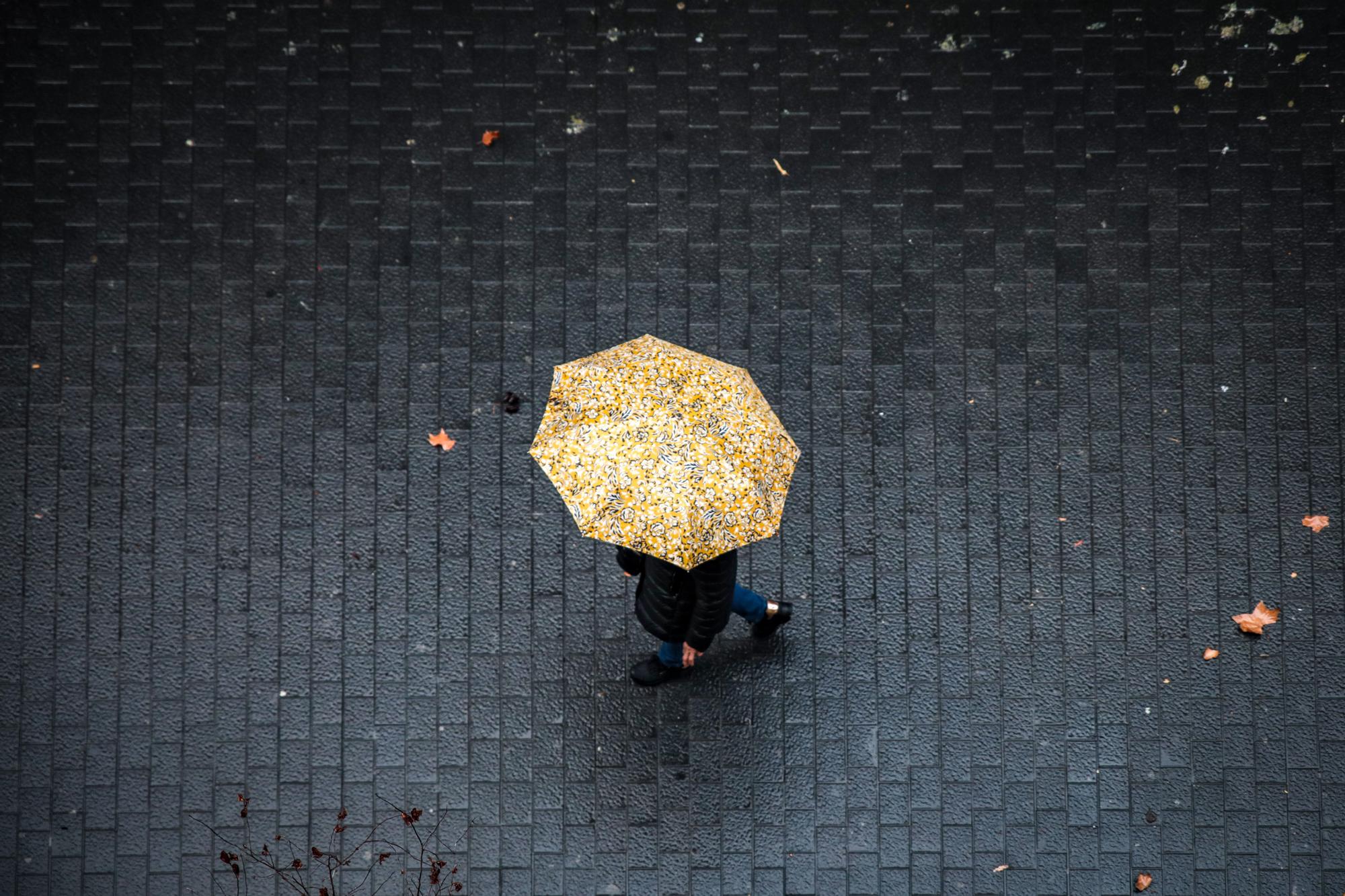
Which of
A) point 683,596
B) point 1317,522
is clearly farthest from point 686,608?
point 1317,522

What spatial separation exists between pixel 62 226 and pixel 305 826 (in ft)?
11.6

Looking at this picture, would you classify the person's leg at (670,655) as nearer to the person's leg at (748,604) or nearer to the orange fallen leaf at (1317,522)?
the person's leg at (748,604)

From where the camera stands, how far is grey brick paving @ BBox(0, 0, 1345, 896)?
19.6 feet

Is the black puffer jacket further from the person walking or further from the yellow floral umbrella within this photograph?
the yellow floral umbrella

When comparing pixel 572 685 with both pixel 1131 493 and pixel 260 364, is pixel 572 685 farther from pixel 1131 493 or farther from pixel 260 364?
pixel 1131 493

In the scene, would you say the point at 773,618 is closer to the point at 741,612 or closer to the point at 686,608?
the point at 741,612

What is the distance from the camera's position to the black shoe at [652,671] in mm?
6012

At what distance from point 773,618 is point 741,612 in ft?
0.85

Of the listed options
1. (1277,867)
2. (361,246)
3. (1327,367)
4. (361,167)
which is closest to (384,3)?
(361,167)

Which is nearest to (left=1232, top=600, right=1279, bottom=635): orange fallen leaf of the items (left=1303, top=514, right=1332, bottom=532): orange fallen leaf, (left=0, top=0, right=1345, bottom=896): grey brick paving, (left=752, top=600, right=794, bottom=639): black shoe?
(left=0, top=0, right=1345, bottom=896): grey brick paving

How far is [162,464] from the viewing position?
20.5ft

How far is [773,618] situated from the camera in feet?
19.6

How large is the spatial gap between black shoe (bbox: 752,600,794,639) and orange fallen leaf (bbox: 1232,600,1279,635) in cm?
239

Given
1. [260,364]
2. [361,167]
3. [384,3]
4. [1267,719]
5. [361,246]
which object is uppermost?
[384,3]
